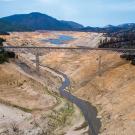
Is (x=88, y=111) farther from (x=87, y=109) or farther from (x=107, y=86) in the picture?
(x=107, y=86)

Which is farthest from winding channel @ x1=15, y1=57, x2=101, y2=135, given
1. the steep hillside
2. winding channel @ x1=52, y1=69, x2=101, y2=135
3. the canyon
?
the steep hillside

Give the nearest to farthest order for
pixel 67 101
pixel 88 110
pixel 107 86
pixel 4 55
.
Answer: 1. pixel 88 110
2. pixel 67 101
3. pixel 107 86
4. pixel 4 55

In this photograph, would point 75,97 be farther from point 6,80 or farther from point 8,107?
point 8,107

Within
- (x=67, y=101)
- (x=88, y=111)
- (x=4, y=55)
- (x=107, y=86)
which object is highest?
(x=4, y=55)

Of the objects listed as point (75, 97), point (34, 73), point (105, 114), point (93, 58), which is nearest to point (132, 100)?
point (105, 114)

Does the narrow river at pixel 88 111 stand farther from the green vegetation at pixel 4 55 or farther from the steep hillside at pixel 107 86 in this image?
the green vegetation at pixel 4 55

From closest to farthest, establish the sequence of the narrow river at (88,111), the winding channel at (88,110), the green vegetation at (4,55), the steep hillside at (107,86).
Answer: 1. the narrow river at (88,111)
2. the winding channel at (88,110)
3. the steep hillside at (107,86)
4. the green vegetation at (4,55)

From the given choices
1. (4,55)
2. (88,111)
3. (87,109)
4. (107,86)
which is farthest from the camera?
(4,55)

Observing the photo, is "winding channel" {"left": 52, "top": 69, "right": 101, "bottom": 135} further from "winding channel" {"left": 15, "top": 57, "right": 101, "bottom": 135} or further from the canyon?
the canyon

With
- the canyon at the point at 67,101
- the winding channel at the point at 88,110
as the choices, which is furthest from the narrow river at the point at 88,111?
the canyon at the point at 67,101

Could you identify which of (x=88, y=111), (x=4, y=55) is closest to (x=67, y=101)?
(x=88, y=111)

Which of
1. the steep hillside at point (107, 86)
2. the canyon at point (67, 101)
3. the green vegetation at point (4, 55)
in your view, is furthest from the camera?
the green vegetation at point (4, 55)
